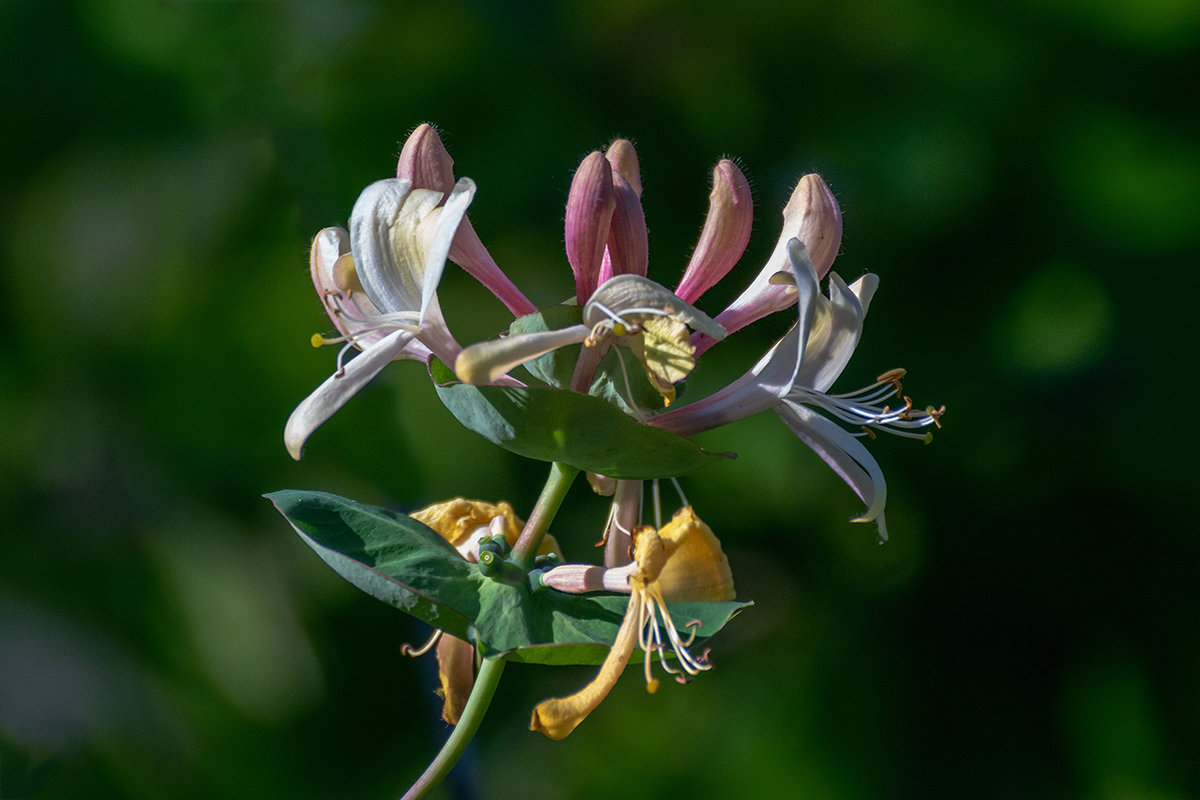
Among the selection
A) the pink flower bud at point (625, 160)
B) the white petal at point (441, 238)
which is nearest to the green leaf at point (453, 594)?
the white petal at point (441, 238)

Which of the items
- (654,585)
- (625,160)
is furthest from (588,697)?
(625,160)

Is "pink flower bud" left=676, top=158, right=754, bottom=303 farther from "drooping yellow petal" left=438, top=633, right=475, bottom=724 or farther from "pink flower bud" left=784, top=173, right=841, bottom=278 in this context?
"drooping yellow petal" left=438, top=633, right=475, bottom=724

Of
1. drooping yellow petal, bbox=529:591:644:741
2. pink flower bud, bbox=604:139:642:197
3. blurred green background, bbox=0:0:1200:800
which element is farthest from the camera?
blurred green background, bbox=0:0:1200:800

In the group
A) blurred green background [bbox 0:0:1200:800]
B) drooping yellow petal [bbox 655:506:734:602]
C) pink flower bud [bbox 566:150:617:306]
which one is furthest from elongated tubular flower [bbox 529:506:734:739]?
blurred green background [bbox 0:0:1200:800]

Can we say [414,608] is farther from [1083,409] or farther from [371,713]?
[1083,409]

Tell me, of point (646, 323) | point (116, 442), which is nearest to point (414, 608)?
point (646, 323)
